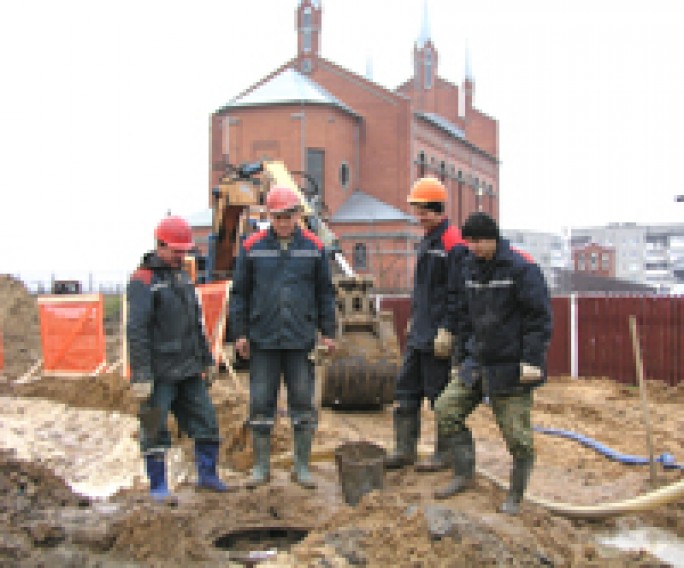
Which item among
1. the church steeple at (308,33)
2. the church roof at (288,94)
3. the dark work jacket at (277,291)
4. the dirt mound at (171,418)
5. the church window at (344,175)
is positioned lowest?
the dirt mound at (171,418)

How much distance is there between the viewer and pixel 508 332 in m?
4.67

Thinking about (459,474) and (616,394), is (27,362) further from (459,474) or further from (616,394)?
(459,474)

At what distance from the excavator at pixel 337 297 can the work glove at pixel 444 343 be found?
105 cm

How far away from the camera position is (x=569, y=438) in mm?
8109

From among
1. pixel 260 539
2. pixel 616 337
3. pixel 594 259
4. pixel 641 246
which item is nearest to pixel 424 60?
pixel 594 259

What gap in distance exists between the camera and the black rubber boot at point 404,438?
5.72 meters

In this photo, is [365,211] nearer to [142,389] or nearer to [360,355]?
[360,355]

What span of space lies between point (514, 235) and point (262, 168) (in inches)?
3534

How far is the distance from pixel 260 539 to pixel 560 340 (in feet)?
34.9

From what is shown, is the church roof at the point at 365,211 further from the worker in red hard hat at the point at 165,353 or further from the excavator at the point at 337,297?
the worker in red hard hat at the point at 165,353

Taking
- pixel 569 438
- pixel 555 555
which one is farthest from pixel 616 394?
pixel 555 555

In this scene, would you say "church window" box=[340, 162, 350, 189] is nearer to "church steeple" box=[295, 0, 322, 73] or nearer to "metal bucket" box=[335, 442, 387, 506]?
"church steeple" box=[295, 0, 322, 73]

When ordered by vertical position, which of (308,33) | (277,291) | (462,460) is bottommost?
(462,460)

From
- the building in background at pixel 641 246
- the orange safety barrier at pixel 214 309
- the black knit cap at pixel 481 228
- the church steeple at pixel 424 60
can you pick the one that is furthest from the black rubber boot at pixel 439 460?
the building in background at pixel 641 246
